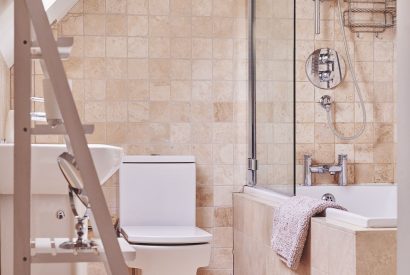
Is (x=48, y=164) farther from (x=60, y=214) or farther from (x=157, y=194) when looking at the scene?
(x=157, y=194)

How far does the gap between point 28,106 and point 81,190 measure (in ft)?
0.77

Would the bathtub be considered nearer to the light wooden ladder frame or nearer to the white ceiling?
the white ceiling

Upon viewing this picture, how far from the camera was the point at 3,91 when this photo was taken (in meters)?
3.36

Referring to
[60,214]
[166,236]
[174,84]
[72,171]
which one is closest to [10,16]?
[60,214]

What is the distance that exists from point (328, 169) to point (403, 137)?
232 cm

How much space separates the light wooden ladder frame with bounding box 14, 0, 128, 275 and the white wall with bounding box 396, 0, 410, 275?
629 millimetres

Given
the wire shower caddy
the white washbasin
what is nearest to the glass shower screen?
the wire shower caddy

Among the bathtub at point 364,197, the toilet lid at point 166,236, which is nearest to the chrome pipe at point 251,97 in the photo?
the bathtub at point 364,197

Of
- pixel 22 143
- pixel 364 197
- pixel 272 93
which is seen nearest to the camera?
pixel 22 143

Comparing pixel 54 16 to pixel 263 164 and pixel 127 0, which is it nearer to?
pixel 127 0

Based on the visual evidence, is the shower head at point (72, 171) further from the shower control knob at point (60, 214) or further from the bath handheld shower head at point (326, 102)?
the bath handheld shower head at point (326, 102)

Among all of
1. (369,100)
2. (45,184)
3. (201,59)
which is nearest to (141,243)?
(45,184)

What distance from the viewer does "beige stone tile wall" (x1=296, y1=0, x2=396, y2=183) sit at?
4047 millimetres

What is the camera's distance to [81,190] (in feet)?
5.32
